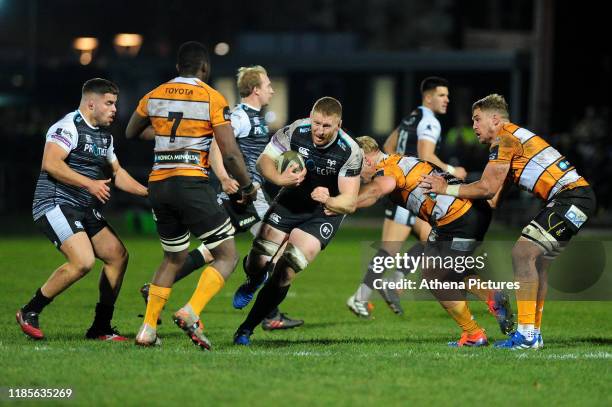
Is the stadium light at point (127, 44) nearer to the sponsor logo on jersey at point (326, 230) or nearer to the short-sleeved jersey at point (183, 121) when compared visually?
the sponsor logo on jersey at point (326, 230)

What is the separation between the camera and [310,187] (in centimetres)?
1075

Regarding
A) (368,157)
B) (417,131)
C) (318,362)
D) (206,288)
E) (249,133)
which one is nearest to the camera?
(318,362)

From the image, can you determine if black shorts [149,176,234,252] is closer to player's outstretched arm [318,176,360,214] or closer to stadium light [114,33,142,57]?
player's outstretched arm [318,176,360,214]

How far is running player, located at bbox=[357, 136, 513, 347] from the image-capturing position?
1055 cm

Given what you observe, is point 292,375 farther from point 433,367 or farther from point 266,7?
point 266,7

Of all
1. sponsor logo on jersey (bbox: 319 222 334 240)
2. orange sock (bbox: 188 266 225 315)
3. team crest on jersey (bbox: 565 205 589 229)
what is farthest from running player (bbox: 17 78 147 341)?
team crest on jersey (bbox: 565 205 589 229)

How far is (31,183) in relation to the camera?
29719 mm

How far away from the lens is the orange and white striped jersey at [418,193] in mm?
10648

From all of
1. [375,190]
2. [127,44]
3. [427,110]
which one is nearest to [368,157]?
[375,190]

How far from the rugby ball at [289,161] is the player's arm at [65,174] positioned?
1390mm

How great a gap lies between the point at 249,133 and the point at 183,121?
2723 mm

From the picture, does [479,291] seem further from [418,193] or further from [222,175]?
[222,175]

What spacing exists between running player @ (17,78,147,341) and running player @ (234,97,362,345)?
1.18m

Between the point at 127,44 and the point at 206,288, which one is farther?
the point at 127,44
